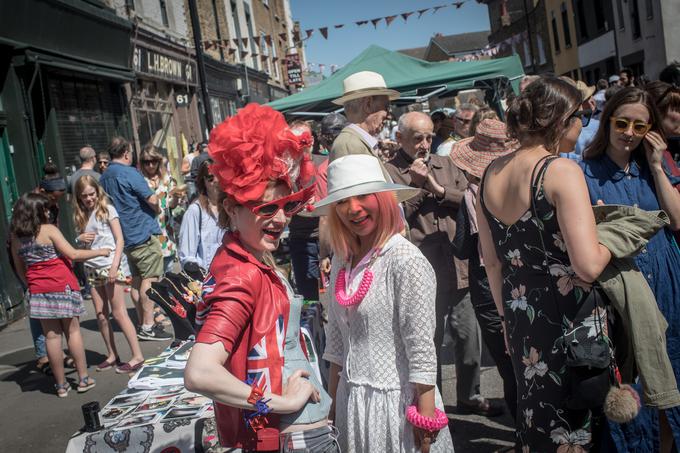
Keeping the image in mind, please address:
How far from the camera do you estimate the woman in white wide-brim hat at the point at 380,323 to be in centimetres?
250

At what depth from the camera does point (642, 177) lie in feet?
11.5

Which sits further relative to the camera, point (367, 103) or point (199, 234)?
point (199, 234)

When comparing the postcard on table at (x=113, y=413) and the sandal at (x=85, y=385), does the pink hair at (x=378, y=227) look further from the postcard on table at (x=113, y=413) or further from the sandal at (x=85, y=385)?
the sandal at (x=85, y=385)

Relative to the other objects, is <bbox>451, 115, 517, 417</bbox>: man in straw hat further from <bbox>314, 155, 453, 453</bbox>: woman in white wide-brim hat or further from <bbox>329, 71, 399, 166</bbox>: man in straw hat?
<bbox>314, 155, 453, 453</bbox>: woman in white wide-brim hat

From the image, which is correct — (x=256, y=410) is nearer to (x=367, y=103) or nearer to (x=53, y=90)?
(x=367, y=103)

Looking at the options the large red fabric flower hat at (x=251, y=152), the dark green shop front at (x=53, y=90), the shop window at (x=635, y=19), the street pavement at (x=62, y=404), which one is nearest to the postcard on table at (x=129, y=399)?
the large red fabric flower hat at (x=251, y=152)

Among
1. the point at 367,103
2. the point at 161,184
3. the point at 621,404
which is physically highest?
the point at 367,103

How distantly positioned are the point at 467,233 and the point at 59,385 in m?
3.87

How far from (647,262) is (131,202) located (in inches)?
213

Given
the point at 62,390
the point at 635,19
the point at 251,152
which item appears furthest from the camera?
the point at 635,19

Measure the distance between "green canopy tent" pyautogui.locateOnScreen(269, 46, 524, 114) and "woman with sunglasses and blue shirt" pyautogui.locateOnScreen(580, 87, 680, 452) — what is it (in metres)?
7.38

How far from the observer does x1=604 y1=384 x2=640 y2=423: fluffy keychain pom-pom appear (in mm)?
2445

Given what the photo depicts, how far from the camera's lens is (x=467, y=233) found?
4.16m

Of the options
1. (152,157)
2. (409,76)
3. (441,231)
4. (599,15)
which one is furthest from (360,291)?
(599,15)
